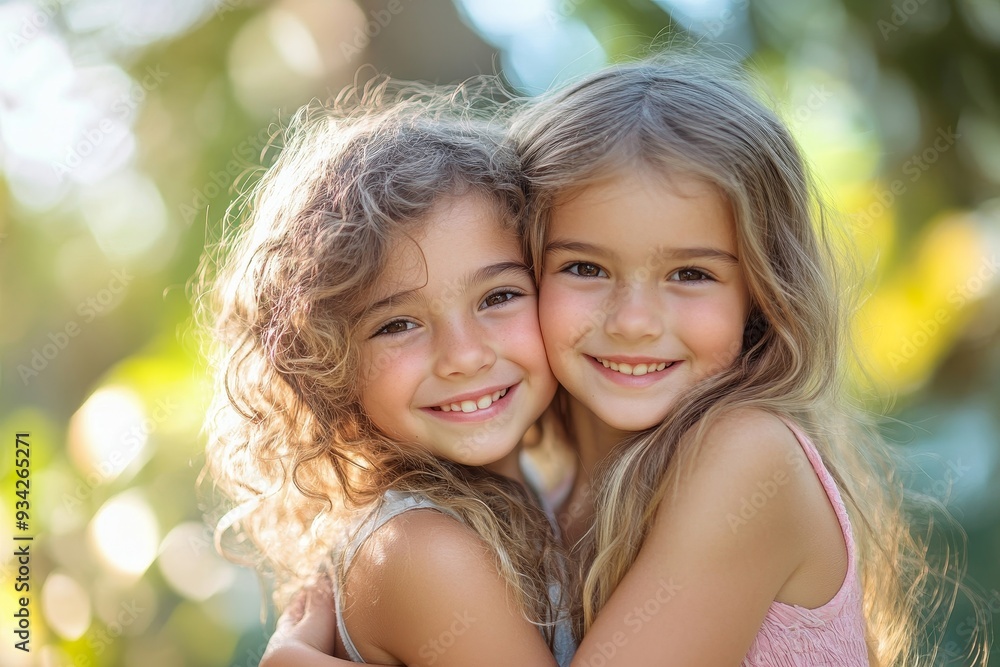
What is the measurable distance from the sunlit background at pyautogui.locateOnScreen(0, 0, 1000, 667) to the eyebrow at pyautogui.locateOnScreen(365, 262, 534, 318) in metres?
1.20

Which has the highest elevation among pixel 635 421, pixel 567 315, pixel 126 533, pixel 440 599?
pixel 567 315

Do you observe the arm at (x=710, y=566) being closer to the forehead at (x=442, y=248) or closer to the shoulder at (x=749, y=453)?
the shoulder at (x=749, y=453)

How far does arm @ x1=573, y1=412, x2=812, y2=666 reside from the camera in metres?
1.59

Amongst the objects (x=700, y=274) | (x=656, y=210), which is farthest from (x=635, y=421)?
(x=656, y=210)

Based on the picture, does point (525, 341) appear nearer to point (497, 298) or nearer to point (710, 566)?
point (497, 298)

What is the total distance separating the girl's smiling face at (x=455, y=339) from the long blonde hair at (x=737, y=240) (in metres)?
0.13

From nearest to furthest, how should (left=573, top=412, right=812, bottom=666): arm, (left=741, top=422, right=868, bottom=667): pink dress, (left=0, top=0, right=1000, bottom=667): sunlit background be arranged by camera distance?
(left=573, top=412, right=812, bottom=666): arm
(left=741, top=422, right=868, bottom=667): pink dress
(left=0, top=0, right=1000, bottom=667): sunlit background

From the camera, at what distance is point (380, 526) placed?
5.89 feet

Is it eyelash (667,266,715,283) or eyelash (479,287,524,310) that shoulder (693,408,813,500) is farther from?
eyelash (479,287,524,310)

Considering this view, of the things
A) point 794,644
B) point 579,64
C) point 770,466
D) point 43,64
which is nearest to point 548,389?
point 770,466

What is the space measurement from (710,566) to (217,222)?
2106 millimetres

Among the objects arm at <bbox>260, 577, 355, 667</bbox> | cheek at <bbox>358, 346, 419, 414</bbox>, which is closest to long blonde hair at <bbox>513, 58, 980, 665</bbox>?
cheek at <bbox>358, 346, 419, 414</bbox>

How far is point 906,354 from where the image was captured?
10.1 feet

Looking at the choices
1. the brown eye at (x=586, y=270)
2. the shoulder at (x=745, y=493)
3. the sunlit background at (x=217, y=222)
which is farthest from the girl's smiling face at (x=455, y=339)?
the sunlit background at (x=217, y=222)
